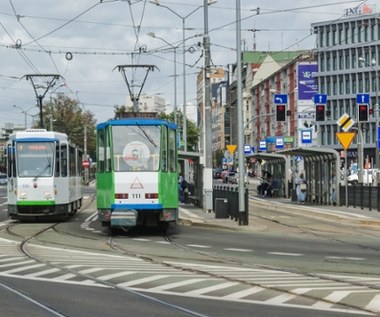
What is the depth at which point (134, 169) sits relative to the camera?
870 inches

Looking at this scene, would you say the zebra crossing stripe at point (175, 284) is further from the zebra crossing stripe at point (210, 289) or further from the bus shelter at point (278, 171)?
the bus shelter at point (278, 171)

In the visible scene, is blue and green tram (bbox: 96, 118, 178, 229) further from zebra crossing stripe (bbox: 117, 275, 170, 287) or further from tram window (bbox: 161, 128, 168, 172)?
zebra crossing stripe (bbox: 117, 275, 170, 287)

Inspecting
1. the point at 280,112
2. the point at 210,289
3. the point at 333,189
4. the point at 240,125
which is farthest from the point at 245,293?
the point at 280,112

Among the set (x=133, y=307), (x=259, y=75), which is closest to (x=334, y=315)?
(x=133, y=307)

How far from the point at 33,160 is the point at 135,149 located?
804 centimetres

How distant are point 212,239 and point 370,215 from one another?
9.83m

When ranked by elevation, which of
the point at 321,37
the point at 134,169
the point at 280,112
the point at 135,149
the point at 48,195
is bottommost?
the point at 48,195

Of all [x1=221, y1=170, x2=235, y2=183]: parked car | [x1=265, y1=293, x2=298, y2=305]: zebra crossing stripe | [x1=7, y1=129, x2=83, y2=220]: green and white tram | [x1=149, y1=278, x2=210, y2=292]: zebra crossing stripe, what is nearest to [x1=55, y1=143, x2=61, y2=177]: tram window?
[x1=7, y1=129, x2=83, y2=220]: green and white tram

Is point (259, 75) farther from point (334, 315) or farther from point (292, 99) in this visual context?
point (334, 315)

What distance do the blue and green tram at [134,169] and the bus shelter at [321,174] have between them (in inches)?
572

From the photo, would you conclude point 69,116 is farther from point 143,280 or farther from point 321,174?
point 143,280

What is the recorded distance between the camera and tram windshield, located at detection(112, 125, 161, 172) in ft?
72.6

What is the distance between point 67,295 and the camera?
11.1 meters

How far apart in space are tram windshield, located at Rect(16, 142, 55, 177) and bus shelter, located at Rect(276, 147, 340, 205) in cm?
1254
